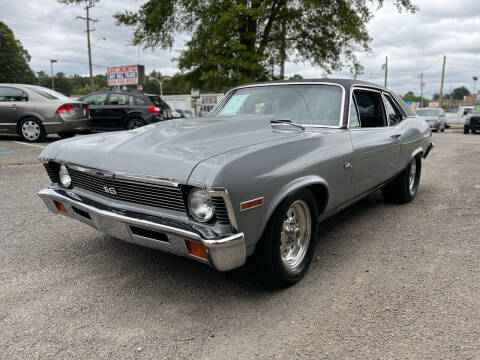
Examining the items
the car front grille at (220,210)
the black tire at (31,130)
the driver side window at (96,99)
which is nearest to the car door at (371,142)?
the car front grille at (220,210)

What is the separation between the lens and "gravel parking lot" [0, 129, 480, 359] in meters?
2.08

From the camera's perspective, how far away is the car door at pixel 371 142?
347cm

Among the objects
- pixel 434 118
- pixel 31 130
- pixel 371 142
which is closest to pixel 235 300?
pixel 371 142

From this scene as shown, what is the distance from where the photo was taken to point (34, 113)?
908cm

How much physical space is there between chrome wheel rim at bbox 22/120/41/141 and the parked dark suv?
83.1 inches

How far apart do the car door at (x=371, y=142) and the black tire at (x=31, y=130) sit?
25.8 ft

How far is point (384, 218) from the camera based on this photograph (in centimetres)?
446

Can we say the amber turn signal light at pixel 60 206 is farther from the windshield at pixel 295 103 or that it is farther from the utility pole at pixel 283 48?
the utility pole at pixel 283 48

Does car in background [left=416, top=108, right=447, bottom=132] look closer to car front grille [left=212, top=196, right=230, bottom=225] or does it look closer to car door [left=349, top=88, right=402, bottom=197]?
car door [left=349, top=88, right=402, bottom=197]

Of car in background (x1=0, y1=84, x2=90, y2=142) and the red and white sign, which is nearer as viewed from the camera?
car in background (x1=0, y1=84, x2=90, y2=142)

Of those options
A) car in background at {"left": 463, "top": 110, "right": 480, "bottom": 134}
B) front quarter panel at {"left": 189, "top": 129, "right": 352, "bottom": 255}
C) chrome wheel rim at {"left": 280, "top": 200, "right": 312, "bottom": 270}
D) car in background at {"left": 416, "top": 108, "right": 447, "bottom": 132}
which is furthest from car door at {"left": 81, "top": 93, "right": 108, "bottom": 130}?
car in background at {"left": 463, "top": 110, "right": 480, "bottom": 134}

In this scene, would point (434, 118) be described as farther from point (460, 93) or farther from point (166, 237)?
point (460, 93)

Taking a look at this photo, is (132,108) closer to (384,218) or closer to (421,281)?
(384,218)

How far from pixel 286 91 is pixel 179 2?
1443cm
